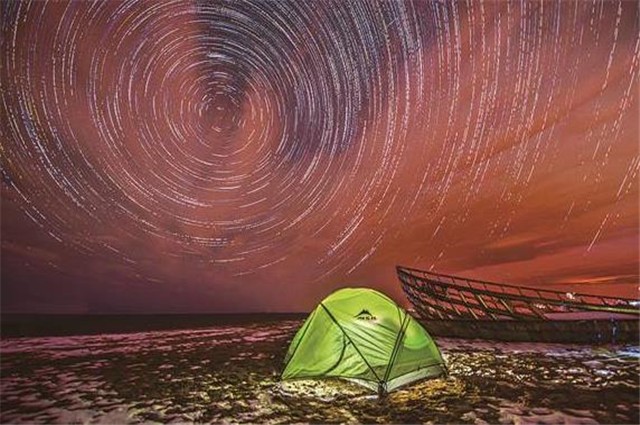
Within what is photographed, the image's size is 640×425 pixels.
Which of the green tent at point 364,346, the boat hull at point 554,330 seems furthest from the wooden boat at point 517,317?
the green tent at point 364,346

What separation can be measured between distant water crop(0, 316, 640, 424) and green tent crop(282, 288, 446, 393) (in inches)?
16.6

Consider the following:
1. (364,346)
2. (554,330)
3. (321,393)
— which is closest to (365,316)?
(364,346)

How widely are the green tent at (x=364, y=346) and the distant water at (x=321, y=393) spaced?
1.39ft

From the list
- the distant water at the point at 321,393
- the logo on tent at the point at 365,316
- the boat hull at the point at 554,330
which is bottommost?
the distant water at the point at 321,393

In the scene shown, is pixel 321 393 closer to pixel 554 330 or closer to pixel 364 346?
pixel 364 346

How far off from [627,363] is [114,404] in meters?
17.7

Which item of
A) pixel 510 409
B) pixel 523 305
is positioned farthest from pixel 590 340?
pixel 510 409

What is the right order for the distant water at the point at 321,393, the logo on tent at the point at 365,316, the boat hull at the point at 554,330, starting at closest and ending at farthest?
1. the distant water at the point at 321,393
2. the logo on tent at the point at 365,316
3. the boat hull at the point at 554,330

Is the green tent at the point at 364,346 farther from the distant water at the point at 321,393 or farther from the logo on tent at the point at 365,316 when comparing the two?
the distant water at the point at 321,393

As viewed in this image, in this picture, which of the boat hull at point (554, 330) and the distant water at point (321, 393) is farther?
the boat hull at point (554, 330)

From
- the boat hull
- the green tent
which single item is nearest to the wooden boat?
the boat hull

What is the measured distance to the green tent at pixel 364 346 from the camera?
1117 cm

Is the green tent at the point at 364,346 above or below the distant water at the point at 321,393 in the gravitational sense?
above

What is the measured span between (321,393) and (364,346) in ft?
5.72
